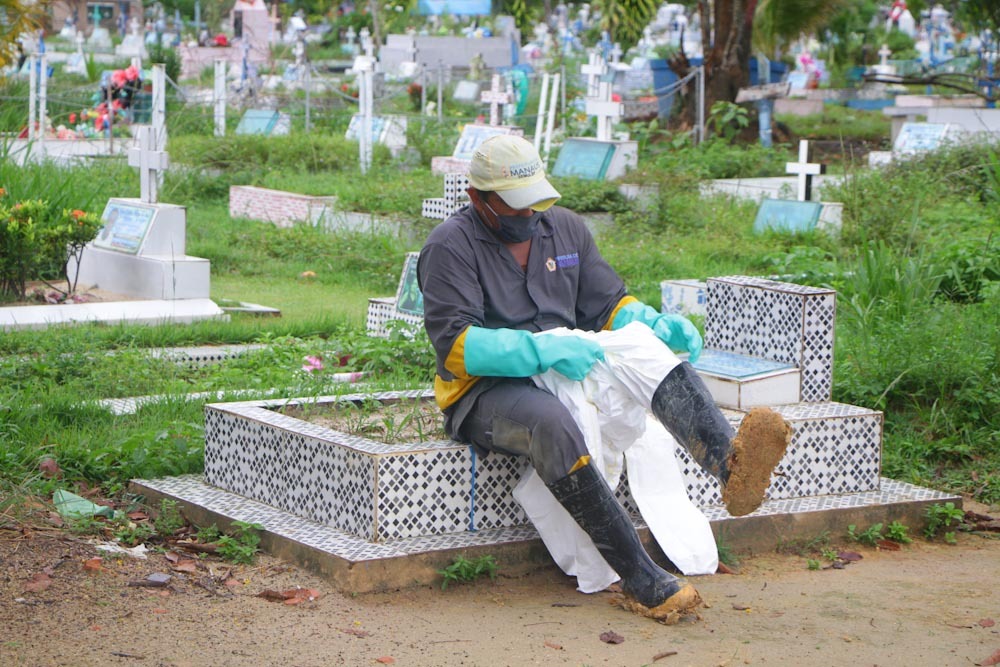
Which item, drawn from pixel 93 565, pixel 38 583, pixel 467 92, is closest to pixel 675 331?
pixel 93 565

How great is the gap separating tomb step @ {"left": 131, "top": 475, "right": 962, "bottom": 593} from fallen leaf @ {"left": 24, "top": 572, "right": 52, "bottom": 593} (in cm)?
70

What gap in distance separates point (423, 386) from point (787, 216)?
22.3 ft

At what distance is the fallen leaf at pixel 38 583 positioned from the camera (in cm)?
394

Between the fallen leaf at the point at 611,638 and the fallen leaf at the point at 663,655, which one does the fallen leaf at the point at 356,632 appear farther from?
the fallen leaf at the point at 663,655

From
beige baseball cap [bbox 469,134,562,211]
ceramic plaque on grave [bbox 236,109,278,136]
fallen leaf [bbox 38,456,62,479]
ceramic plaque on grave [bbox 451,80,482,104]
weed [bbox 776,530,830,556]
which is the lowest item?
weed [bbox 776,530,830,556]

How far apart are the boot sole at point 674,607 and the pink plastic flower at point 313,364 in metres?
2.75

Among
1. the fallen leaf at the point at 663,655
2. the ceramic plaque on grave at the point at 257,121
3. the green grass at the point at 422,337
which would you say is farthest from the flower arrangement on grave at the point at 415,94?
the fallen leaf at the point at 663,655

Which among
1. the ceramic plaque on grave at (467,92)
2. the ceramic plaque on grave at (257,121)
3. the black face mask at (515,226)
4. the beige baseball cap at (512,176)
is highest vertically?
the ceramic plaque on grave at (467,92)

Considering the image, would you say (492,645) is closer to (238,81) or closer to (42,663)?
(42,663)

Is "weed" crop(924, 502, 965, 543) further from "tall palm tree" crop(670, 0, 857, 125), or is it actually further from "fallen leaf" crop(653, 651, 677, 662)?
"tall palm tree" crop(670, 0, 857, 125)

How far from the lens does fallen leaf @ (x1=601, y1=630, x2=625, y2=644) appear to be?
379 centimetres

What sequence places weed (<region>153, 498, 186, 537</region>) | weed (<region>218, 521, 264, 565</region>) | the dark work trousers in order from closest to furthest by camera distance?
the dark work trousers
weed (<region>218, 521, 264, 565</region>)
weed (<region>153, 498, 186, 537</region>)

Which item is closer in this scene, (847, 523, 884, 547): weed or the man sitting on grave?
the man sitting on grave

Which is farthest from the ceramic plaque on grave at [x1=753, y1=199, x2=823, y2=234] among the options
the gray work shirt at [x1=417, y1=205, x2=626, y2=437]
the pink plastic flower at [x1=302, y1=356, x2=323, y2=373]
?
the gray work shirt at [x1=417, y1=205, x2=626, y2=437]
